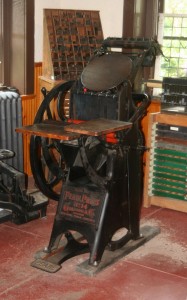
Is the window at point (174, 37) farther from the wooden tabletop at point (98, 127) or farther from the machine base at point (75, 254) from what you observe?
the machine base at point (75, 254)

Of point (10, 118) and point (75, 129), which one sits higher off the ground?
point (75, 129)

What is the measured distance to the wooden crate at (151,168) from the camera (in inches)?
163

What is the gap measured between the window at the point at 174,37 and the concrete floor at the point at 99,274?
71.7 inches

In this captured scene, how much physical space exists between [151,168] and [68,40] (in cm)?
147

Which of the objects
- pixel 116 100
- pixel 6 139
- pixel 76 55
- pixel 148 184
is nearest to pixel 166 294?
pixel 116 100

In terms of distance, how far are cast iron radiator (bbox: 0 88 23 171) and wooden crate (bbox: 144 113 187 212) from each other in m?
1.15

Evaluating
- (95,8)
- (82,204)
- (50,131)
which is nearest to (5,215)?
(82,204)

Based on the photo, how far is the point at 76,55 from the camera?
4.75m

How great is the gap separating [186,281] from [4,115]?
205cm

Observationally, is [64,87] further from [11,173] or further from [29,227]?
[29,227]

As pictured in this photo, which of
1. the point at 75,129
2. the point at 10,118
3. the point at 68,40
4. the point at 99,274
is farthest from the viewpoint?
the point at 68,40

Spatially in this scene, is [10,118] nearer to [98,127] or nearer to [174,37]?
[98,127]

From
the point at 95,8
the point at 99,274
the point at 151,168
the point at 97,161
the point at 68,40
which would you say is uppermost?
the point at 95,8

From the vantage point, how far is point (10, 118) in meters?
4.23
